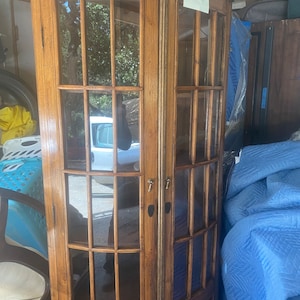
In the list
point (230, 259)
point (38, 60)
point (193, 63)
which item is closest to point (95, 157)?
point (38, 60)

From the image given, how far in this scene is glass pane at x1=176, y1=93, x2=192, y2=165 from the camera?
1.09 m

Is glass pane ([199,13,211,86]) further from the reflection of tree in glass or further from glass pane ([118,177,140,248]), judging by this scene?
glass pane ([118,177,140,248])

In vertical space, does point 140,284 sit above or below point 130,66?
below

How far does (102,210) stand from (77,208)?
91mm

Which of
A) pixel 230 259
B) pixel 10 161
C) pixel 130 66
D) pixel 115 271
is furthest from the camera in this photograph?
pixel 10 161

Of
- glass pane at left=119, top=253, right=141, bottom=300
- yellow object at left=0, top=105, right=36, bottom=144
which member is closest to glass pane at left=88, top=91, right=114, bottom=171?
glass pane at left=119, top=253, right=141, bottom=300

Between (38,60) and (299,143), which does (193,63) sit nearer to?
(38,60)

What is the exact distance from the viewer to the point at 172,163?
1083 mm

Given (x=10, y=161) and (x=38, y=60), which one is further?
(x=10, y=161)

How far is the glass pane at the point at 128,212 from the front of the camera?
3.50ft

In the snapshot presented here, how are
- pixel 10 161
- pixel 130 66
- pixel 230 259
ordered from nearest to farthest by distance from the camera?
pixel 130 66 < pixel 230 259 < pixel 10 161

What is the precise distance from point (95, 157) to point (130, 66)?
325 millimetres

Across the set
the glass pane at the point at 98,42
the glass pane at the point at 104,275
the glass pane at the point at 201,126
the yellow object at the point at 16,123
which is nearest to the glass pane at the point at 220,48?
the glass pane at the point at 201,126

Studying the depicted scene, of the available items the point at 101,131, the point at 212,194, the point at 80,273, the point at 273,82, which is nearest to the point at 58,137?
the point at 101,131
